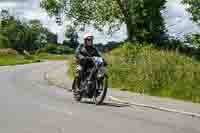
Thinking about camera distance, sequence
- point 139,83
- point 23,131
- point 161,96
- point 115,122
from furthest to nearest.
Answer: point 139,83 → point 161,96 → point 115,122 → point 23,131

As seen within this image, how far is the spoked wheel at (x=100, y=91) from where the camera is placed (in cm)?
1595

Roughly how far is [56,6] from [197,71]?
3595 cm

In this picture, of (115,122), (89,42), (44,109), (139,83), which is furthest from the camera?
(139,83)

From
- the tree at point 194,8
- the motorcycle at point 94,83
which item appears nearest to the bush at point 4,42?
the tree at point 194,8

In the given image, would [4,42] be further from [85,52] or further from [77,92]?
[85,52]

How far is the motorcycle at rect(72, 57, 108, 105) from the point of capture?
16047 mm

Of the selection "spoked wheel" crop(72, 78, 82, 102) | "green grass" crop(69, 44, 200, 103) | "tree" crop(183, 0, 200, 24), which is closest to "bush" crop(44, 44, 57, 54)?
"tree" crop(183, 0, 200, 24)

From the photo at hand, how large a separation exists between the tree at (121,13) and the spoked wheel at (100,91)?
31652mm

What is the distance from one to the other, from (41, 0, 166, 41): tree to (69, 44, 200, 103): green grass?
75.4 feet

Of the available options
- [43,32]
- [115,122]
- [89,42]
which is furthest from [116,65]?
[43,32]

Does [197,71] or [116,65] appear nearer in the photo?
[197,71]

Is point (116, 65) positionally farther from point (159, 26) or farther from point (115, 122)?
point (159, 26)

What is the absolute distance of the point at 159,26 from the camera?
5272 centimetres

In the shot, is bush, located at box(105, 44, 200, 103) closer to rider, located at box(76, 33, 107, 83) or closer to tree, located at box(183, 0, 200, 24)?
rider, located at box(76, 33, 107, 83)
